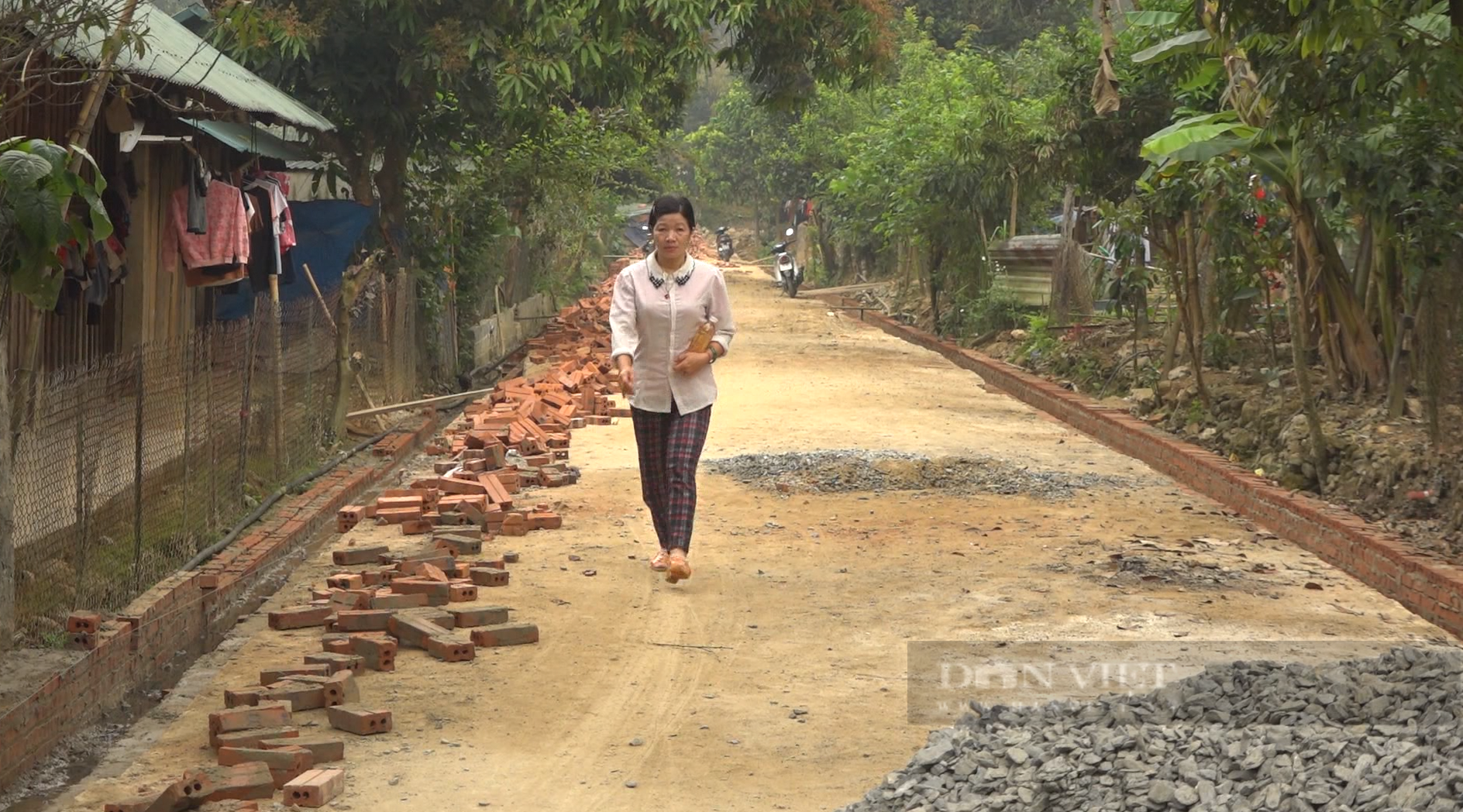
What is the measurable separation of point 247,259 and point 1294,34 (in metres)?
7.99

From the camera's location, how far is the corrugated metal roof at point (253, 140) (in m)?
12.7

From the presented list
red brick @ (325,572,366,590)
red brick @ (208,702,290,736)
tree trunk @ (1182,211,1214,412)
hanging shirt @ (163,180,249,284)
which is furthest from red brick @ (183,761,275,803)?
tree trunk @ (1182,211,1214,412)

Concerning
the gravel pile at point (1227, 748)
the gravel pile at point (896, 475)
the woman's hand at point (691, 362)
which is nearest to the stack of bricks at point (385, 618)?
the woman's hand at point (691, 362)

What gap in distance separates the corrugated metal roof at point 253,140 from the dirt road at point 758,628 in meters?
3.72

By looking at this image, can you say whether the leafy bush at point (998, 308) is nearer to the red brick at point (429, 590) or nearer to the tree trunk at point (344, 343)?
the tree trunk at point (344, 343)

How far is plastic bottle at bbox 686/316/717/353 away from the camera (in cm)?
841

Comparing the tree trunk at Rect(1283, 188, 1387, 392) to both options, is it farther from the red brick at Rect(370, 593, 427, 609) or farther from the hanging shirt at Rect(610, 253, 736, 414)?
the red brick at Rect(370, 593, 427, 609)

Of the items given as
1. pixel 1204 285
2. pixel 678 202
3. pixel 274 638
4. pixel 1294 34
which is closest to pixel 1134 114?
pixel 1204 285

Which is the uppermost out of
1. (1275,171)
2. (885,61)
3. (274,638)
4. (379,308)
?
(885,61)

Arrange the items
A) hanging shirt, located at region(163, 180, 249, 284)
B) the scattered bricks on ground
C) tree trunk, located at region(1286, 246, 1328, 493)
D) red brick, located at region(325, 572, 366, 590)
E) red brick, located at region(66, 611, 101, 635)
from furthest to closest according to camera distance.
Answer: hanging shirt, located at region(163, 180, 249, 284) → tree trunk, located at region(1286, 246, 1328, 493) → red brick, located at region(325, 572, 366, 590) → red brick, located at region(66, 611, 101, 635) → the scattered bricks on ground

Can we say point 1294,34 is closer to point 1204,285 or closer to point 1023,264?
point 1204,285

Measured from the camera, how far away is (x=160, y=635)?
735 centimetres

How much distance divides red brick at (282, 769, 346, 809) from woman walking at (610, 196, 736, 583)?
331cm

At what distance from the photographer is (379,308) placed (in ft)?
48.1
